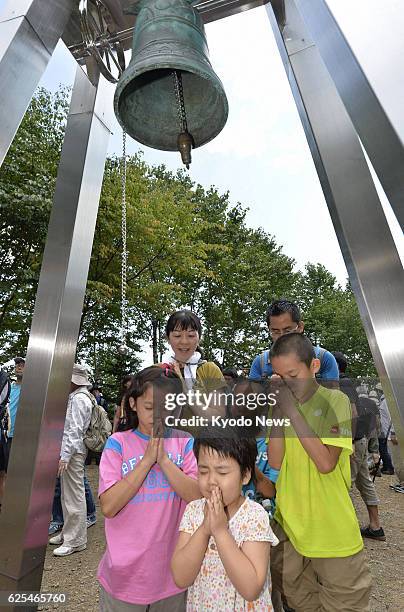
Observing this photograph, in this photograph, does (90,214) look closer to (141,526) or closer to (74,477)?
(141,526)

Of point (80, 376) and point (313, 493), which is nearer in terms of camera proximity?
point (313, 493)

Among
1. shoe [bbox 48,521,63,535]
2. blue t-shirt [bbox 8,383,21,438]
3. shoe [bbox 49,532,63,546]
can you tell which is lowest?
shoe [bbox 49,532,63,546]

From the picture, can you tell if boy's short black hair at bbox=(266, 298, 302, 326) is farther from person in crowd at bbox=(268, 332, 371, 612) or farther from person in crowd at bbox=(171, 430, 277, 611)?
person in crowd at bbox=(171, 430, 277, 611)

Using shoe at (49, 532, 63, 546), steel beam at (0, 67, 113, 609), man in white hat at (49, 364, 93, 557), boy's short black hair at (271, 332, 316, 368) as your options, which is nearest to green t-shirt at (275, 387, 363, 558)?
boy's short black hair at (271, 332, 316, 368)

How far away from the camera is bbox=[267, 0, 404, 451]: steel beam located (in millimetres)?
1614

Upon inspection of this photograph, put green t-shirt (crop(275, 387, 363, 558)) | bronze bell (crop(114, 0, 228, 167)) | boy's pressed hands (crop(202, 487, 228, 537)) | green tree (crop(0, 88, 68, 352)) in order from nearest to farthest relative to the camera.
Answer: boy's pressed hands (crop(202, 487, 228, 537)) < green t-shirt (crop(275, 387, 363, 558)) < bronze bell (crop(114, 0, 228, 167)) < green tree (crop(0, 88, 68, 352))

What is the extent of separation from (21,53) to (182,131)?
0.85m

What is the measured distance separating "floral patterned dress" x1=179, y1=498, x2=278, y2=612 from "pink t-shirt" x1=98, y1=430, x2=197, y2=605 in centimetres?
23

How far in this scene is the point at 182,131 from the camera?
91.0 inches

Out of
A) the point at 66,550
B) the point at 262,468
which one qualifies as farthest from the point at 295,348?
the point at 66,550

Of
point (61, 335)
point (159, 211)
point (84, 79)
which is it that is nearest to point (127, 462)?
point (61, 335)

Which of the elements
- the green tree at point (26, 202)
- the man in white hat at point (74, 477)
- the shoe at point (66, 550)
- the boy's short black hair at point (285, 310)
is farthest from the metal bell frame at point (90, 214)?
the green tree at point (26, 202)

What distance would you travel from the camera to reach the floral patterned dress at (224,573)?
1.51 m

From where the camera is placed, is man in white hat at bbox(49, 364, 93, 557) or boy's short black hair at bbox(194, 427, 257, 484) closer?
boy's short black hair at bbox(194, 427, 257, 484)
